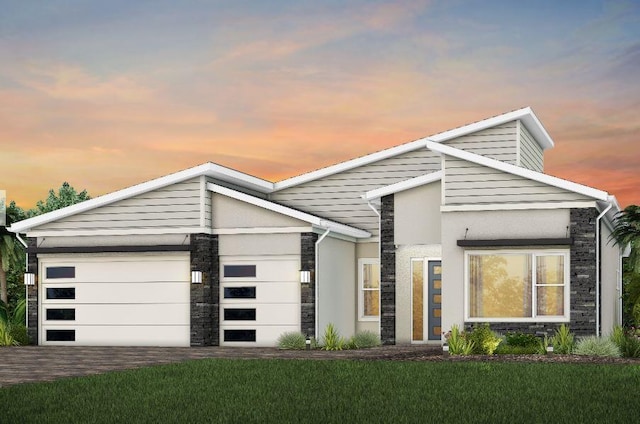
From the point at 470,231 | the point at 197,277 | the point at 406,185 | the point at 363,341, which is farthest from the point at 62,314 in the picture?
the point at 470,231

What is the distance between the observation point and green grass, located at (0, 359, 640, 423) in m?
14.0

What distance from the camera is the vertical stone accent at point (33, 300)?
28875 mm

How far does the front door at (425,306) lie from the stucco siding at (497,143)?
13.1 ft

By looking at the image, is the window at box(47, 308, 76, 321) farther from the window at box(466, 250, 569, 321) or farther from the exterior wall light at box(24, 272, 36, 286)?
the window at box(466, 250, 569, 321)

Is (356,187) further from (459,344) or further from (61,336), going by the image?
(61,336)

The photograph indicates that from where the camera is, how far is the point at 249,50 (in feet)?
103

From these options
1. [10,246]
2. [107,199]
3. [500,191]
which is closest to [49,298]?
[107,199]

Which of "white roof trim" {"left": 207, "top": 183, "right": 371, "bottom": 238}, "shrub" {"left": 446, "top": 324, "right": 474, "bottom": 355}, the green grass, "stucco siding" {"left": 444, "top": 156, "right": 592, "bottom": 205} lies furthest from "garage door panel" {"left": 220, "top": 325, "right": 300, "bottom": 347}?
the green grass

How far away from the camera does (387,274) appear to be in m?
27.1

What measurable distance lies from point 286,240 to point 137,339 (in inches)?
202

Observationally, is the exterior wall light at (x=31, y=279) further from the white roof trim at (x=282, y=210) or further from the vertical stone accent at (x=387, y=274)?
the vertical stone accent at (x=387, y=274)

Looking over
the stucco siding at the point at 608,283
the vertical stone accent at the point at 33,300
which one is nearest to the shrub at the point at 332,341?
the stucco siding at the point at 608,283

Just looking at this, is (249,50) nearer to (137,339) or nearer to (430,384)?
(137,339)

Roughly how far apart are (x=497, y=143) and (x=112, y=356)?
12.9 metres
